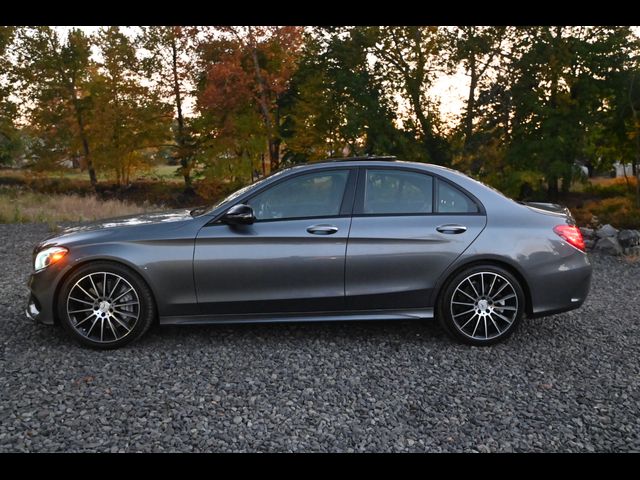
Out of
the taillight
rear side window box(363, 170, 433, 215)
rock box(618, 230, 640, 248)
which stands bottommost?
rock box(618, 230, 640, 248)

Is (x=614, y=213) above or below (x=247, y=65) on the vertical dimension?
below

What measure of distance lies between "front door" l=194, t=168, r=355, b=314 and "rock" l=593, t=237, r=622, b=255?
6.66 m

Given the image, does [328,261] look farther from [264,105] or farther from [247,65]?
[247,65]

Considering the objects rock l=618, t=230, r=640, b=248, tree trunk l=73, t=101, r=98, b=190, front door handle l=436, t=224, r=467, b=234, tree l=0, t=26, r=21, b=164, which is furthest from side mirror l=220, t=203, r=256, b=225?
tree l=0, t=26, r=21, b=164

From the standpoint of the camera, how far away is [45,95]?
86.4ft

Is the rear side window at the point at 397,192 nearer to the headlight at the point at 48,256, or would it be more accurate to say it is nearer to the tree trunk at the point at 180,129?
the headlight at the point at 48,256

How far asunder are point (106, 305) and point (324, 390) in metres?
2.00

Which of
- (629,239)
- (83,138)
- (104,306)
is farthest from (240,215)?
(83,138)

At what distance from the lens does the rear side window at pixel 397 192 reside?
490 centimetres

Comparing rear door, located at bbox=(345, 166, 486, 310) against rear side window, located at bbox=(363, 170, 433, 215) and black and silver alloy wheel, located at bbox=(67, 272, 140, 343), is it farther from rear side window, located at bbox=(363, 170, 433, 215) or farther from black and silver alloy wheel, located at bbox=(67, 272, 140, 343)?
black and silver alloy wheel, located at bbox=(67, 272, 140, 343)

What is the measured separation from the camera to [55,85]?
87.2ft

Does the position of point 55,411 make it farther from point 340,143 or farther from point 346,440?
point 340,143

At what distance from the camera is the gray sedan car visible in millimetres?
4707

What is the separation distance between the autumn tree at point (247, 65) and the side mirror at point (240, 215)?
1580 centimetres
